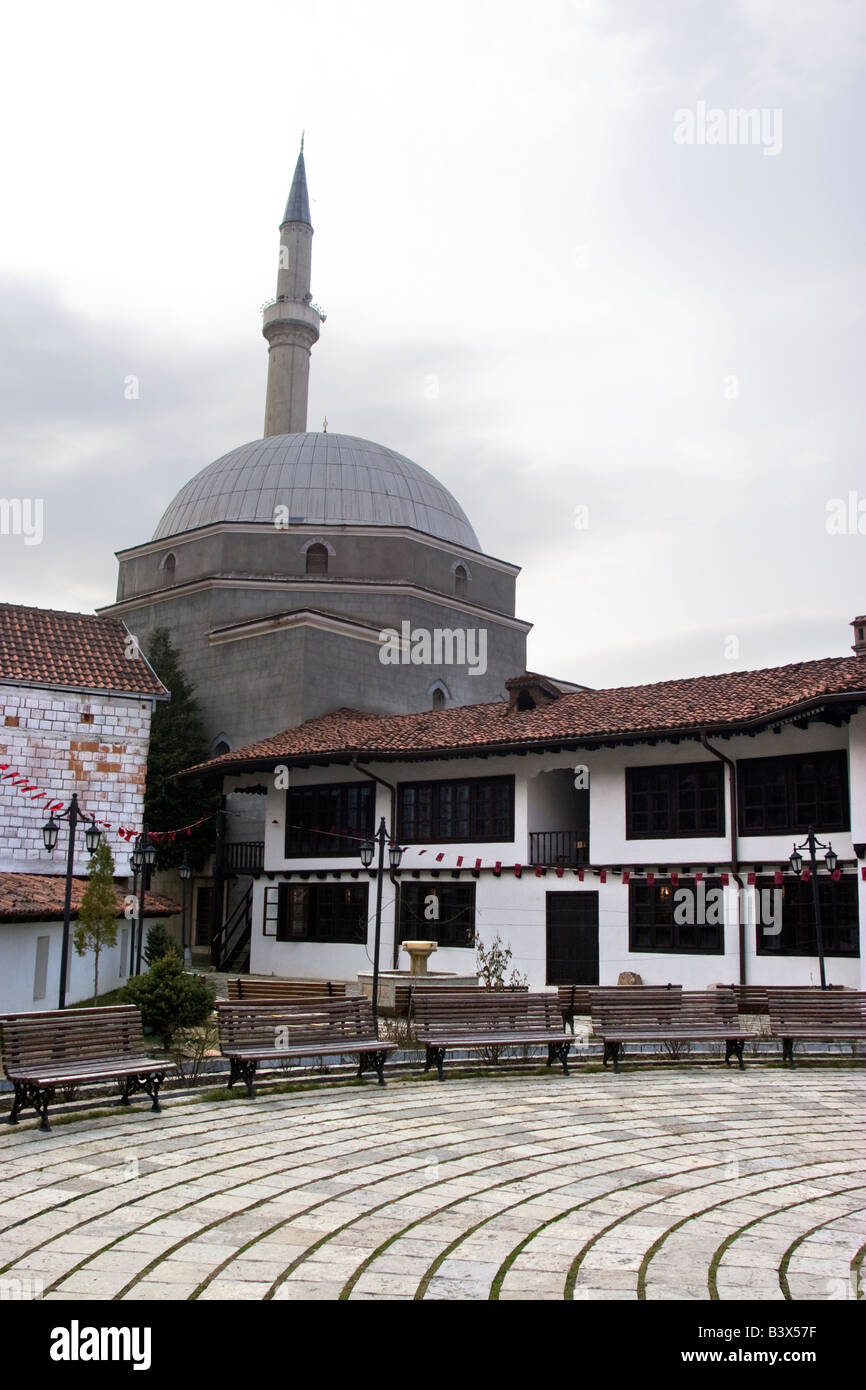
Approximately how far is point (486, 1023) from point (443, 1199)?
220 inches

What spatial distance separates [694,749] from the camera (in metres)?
20.7

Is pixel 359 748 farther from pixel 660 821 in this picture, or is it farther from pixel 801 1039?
pixel 801 1039

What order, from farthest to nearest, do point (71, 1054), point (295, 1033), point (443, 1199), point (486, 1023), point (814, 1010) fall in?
point (814, 1010) < point (486, 1023) < point (295, 1033) < point (71, 1054) < point (443, 1199)

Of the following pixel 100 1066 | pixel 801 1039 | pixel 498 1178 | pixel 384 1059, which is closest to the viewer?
pixel 498 1178

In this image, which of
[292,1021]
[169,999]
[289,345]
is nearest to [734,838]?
[169,999]

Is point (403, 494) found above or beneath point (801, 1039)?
above

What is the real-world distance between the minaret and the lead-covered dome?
2622mm

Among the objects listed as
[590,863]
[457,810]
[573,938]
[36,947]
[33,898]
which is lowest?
[36,947]

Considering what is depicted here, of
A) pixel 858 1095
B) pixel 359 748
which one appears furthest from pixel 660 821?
pixel 858 1095

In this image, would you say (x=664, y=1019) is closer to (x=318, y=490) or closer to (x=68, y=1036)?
(x=68, y=1036)

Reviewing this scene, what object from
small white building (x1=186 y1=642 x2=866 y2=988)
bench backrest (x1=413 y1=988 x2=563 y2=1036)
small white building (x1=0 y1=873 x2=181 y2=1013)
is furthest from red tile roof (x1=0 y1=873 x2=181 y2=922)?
small white building (x1=186 y1=642 x2=866 y2=988)

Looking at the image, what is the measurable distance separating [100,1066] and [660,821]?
528 inches

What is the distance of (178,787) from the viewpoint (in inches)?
1178

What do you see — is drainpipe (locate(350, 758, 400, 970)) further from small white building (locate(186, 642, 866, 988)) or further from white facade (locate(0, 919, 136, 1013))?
white facade (locate(0, 919, 136, 1013))
